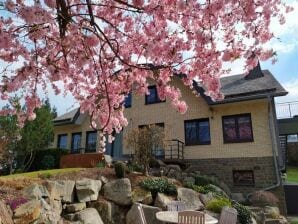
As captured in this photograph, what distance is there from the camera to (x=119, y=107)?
23.0 ft

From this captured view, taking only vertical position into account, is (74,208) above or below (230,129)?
below

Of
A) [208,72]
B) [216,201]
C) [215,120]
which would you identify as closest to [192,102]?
[215,120]

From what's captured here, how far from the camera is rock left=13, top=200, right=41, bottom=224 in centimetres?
539

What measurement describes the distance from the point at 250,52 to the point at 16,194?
5455mm

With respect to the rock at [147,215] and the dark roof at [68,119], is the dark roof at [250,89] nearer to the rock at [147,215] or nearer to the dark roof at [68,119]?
the rock at [147,215]

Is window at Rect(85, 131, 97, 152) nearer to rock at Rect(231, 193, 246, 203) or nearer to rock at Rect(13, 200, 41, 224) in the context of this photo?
rock at Rect(231, 193, 246, 203)

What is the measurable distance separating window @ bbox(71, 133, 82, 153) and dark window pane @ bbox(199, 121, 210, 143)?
8056 mm

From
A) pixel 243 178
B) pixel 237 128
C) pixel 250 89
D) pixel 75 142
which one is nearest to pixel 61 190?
pixel 243 178

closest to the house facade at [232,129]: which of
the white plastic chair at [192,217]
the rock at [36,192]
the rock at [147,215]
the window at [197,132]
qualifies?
the window at [197,132]

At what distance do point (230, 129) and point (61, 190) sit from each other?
931cm

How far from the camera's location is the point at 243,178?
14055 millimetres

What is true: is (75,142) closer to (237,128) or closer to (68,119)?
(68,119)

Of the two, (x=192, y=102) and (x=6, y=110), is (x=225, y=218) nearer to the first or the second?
(x=6, y=110)

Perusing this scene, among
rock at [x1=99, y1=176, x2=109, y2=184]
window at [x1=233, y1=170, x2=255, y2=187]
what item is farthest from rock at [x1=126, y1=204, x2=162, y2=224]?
window at [x1=233, y1=170, x2=255, y2=187]
